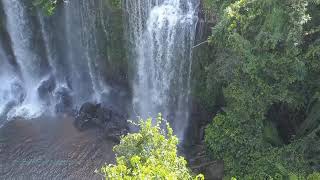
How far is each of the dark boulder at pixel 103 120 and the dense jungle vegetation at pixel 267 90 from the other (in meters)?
5.04

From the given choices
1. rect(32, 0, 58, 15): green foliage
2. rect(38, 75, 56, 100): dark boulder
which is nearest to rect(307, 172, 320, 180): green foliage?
rect(32, 0, 58, 15): green foliage

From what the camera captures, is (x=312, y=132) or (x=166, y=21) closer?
(x=312, y=132)

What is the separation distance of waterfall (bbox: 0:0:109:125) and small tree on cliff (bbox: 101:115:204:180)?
9.16 meters

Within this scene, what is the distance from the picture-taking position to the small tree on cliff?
9.88 meters

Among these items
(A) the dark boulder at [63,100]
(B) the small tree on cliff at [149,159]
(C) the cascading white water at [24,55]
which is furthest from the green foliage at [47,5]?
(B) the small tree on cliff at [149,159]

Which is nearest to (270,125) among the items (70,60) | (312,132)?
(312,132)

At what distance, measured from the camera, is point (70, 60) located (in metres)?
22.2

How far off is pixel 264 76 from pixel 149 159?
17.9ft

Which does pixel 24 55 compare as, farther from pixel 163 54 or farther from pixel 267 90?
pixel 267 90

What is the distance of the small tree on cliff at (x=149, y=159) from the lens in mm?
9875

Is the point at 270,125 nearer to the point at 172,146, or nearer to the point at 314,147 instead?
the point at 314,147

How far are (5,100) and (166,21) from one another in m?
9.43

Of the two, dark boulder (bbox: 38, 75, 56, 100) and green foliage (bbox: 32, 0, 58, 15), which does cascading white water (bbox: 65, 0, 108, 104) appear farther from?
dark boulder (bbox: 38, 75, 56, 100)

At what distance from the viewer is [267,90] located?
14047mm
